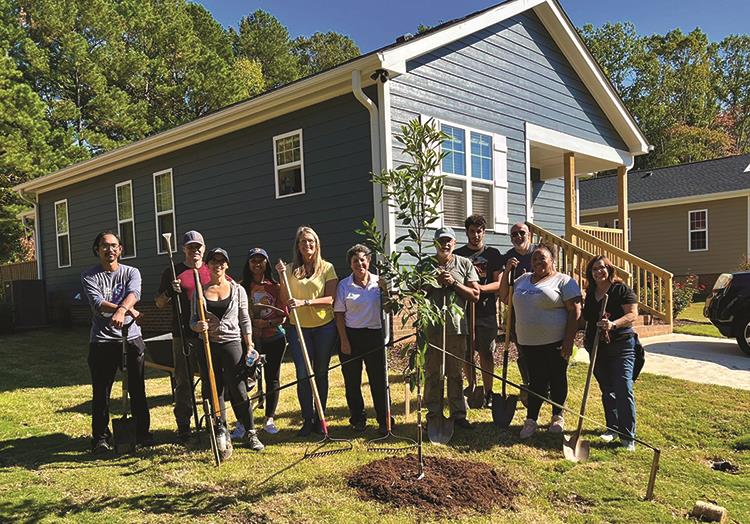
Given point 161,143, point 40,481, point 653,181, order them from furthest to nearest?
point 653,181, point 161,143, point 40,481

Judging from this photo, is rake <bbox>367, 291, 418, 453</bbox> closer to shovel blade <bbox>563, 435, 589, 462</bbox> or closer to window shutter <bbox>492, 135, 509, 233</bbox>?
shovel blade <bbox>563, 435, 589, 462</bbox>

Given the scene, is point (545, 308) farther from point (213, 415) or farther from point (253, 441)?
point (213, 415)

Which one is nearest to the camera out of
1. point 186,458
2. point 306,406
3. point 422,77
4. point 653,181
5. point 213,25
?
point 186,458

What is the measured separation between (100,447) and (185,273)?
1.61 m

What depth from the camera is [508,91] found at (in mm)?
10383

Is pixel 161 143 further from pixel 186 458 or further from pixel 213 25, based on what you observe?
pixel 213 25

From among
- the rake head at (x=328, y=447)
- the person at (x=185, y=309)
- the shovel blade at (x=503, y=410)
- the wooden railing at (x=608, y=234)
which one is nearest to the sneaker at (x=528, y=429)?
the shovel blade at (x=503, y=410)

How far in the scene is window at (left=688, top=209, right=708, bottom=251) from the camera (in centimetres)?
1880

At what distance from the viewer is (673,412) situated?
5.23 metres

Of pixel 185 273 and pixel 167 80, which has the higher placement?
pixel 167 80

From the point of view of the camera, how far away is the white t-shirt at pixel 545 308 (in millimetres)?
4453

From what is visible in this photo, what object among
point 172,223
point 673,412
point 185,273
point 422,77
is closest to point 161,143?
point 172,223

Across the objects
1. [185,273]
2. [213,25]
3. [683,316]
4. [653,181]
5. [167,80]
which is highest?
[213,25]

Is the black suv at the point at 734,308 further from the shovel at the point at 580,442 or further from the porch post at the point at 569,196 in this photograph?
the shovel at the point at 580,442
